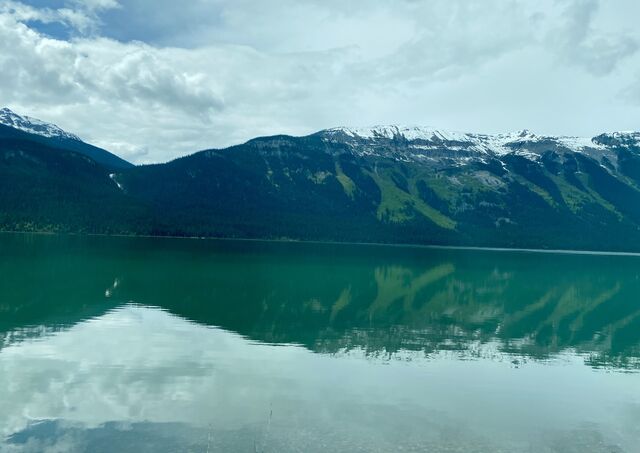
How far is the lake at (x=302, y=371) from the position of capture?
103ft

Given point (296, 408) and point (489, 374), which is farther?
point (489, 374)

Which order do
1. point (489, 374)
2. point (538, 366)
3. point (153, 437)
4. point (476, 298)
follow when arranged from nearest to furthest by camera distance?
point (153, 437), point (489, 374), point (538, 366), point (476, 298)

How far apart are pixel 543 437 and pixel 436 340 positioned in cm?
2981

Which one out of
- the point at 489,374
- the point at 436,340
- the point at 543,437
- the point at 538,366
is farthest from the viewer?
the point at 436,340

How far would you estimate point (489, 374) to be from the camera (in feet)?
158

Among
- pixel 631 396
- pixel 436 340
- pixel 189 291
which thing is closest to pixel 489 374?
pixel 631 396

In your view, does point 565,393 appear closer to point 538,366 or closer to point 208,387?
point 538,366

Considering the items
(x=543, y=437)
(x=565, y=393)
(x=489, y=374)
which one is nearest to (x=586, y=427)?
(x=543, y=437)

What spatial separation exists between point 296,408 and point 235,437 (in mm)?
6575

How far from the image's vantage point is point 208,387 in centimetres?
3959

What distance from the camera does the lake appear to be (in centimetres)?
3131

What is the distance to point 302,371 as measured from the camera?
45875 mm

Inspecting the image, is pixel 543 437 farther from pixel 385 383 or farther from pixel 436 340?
pixel 436 340

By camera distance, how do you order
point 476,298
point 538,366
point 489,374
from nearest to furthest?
point 489,374 → point 538,366 → point 476,298
